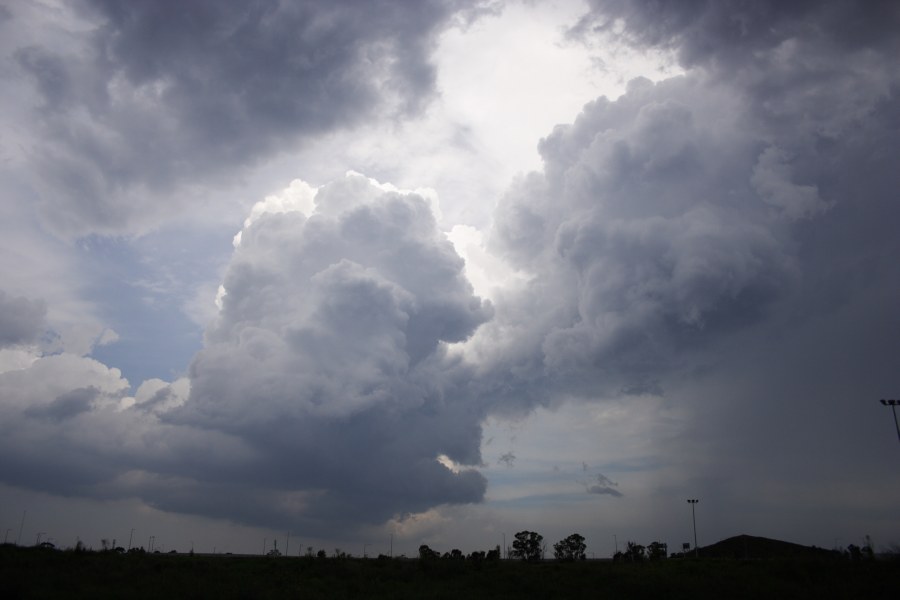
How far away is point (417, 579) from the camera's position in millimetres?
65938

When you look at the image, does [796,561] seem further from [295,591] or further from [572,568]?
[295,591]

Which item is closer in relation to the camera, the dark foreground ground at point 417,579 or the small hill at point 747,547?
the dark foreground ground at point 417,579

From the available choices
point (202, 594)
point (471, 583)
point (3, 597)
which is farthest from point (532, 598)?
point (3, 597)

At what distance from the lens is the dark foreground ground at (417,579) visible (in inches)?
2020

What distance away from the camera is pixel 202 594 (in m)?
50.5

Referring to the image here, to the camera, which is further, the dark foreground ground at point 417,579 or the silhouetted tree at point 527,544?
the silhouetted tree at point 527,544

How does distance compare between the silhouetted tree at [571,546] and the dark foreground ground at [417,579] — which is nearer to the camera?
the dark foreground ground at [417,579]

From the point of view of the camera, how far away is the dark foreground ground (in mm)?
51312

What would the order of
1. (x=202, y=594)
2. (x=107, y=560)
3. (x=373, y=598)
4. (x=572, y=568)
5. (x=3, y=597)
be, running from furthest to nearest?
(x=572, y=568)
(x=107, y=560)
(x=373, y=598)
(x=202, y=594)
(x=3, y=597)

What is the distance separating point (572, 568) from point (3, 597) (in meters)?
56.1

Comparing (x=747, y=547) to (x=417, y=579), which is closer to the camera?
(x=417, y=579)

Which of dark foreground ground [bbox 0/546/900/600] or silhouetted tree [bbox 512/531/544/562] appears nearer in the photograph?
dark foreground ground [bbox 0/546/900/600]

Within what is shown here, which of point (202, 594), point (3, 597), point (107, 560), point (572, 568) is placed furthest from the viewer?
point (572, 568)

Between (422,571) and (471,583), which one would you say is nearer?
(471,583)
